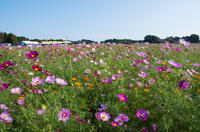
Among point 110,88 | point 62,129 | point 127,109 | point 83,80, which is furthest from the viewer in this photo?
point 83,80

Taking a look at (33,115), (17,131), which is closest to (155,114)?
(33,115)

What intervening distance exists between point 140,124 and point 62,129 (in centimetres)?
69

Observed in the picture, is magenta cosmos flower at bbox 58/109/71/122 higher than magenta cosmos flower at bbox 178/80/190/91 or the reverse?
the reverse

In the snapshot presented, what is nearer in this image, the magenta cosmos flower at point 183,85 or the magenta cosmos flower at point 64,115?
the magenta cosmos flower at point 64,115

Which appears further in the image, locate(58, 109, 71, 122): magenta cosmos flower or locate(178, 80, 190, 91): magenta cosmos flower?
locate(178, 80, 190, 91): magenta cosmos flower

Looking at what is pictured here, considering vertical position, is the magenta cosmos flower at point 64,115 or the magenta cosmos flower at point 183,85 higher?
the magenta cosmos flower at point 183,85

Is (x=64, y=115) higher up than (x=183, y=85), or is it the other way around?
(x=183, y=85)

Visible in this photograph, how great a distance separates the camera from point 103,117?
3.83 ft

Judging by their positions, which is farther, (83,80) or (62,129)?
(83,80)

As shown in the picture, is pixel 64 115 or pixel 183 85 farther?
pixel 183 85

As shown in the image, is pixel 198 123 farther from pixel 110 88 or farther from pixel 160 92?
pixel 110 88

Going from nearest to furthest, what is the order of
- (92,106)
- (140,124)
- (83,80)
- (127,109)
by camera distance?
(140,124)
(127,109)
(92,106)
(83,80)

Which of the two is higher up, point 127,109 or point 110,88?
point 110,88

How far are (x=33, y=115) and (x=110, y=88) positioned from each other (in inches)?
35.7
